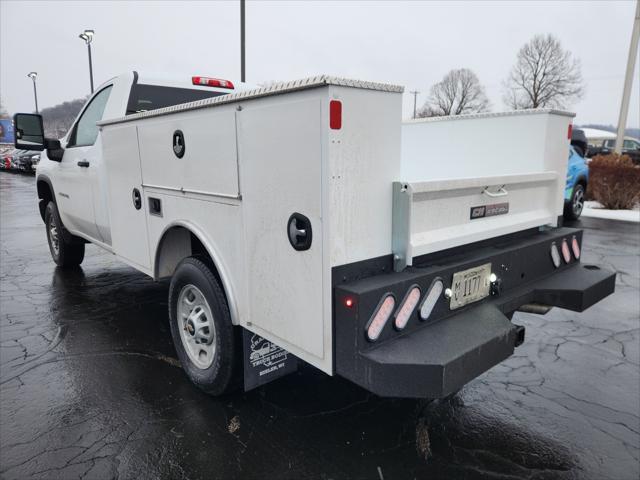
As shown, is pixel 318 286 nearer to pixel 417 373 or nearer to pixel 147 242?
pixel 417 373

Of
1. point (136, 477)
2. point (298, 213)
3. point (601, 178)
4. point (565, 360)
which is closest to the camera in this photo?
point (298, 213)

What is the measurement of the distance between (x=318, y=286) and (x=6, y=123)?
57445 mm

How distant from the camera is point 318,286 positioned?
2029 millimetres

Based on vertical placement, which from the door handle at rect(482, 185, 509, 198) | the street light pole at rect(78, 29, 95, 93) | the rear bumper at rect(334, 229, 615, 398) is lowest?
the rear bumper at rect(334, 229, 615, 398)

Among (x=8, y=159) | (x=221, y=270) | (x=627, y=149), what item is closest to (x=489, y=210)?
(x=221, y=270)

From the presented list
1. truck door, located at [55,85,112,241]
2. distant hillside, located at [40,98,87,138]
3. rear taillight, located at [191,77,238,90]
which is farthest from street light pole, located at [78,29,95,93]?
rear taillight, located at [191,77,238,90]

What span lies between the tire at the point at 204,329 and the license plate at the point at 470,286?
1.22m

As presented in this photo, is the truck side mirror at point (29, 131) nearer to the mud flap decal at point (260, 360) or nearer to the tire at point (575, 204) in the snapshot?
the mud flap decal at point (260, 360)

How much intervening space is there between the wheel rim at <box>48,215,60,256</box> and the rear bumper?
5.22 meters

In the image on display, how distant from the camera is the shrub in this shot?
1245 cm

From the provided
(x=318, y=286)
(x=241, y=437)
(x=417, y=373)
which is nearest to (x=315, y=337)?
(x=318, y=286)

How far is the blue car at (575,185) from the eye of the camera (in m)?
10.4

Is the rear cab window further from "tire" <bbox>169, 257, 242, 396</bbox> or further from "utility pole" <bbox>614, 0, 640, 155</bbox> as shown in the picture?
"utility pole" <bbox>614, 0, 640, 155</bbox>

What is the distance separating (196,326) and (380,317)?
1.39 m
